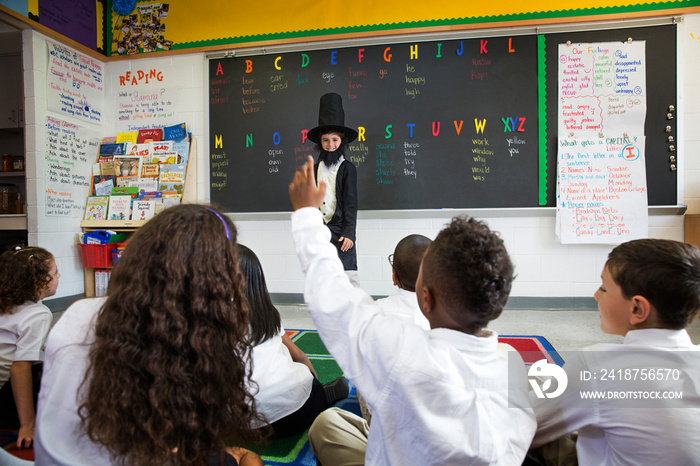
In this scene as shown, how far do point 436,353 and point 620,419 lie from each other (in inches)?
15.9

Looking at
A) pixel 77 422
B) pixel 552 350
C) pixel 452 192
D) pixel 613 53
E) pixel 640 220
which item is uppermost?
pixel 613 53

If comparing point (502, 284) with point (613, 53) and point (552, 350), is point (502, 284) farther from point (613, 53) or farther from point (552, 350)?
point (613, 53)

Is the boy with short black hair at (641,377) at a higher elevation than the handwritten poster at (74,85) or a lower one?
lower

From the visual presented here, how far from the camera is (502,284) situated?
732 millimetres

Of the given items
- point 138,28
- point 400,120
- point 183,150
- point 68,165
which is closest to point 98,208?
point 68,165

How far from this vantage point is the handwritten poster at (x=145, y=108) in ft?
12.8

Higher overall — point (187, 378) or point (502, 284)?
point (502, 284)

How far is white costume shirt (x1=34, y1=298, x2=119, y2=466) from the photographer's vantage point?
0.66 meters

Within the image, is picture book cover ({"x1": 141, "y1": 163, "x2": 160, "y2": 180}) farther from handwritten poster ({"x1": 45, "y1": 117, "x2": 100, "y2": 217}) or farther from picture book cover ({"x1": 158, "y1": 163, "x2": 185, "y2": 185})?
handwritten poster ({"x1": 45, "y1": 117, "x2": 100, "y2": 217})

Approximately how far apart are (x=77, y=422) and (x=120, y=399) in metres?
0.12

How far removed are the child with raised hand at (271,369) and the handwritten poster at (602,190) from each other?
2.67 metres

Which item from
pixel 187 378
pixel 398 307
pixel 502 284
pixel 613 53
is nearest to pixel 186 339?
pixel 187 378

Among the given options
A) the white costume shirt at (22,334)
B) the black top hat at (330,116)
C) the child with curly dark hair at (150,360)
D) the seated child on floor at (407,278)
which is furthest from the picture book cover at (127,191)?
the child with curly dark hair at (150,360)

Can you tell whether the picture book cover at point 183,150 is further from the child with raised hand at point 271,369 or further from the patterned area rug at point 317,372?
the child with raised hand at point 271,369
